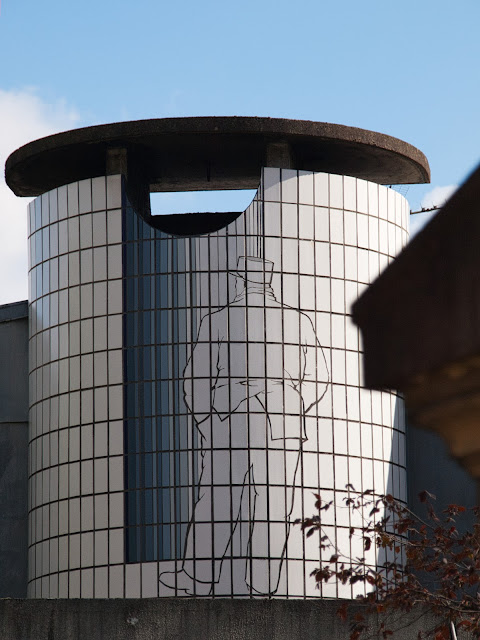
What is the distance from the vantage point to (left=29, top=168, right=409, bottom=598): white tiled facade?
22.2m

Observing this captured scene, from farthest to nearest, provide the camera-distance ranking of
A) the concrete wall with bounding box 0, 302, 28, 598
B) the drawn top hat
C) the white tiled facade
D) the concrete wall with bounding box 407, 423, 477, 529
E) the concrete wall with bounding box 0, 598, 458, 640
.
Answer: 1. the concrete wall with bounding box 0, 302, 28, 598
2. the concrete wall with bounding box 407, 423, 477, 529
3. the drawn top hat
4. the white tiled facade
5. the concrete wall with bounding box 0, 598, 458, 640

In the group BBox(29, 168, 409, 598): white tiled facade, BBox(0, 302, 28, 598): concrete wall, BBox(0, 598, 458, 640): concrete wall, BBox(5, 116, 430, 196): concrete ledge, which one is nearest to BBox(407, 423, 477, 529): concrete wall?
BBox(29, 168, 409, 598): white tiled facade

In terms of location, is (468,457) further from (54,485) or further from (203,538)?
(54,485)

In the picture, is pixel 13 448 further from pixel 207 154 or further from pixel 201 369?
pixel 207 154

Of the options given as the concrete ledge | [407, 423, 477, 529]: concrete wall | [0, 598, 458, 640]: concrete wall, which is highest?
the concrete ledge

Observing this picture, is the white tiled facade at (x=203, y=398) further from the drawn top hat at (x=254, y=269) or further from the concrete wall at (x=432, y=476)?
the concrete wall at (x=432, y=476)

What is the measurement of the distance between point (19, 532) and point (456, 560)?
15225 mm

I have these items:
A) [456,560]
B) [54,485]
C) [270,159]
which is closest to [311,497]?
[54,485]

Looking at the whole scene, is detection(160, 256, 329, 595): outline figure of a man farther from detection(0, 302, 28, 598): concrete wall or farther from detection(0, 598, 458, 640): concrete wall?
detection(0, 598, 458, 640): concrete wall

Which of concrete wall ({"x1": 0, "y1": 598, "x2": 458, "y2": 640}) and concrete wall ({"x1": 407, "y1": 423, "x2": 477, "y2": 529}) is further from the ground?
concrete wall ({"x1": 407, "y1": 423, "x2": 477, "y2": 529})

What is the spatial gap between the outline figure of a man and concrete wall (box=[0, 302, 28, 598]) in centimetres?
433

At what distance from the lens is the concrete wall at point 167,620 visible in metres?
14.1

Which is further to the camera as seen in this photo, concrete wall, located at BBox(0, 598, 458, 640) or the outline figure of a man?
the outline figure of a man

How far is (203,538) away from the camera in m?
22.0
